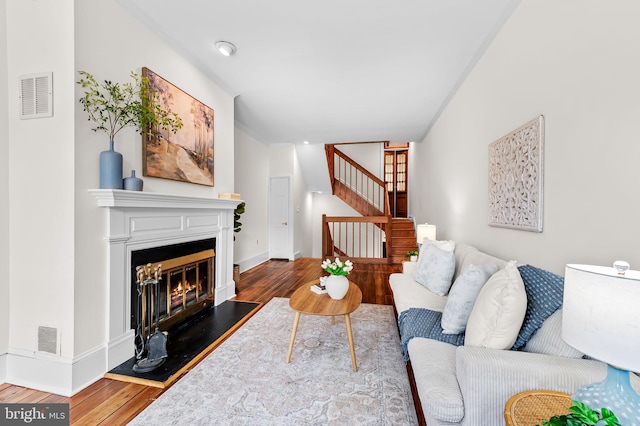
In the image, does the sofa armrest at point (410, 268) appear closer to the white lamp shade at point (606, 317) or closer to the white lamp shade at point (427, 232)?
the white lamp shade at point (427, 232)

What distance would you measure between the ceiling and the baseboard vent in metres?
2.42

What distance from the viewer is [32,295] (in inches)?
71.1

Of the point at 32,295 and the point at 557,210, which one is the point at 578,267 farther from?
the point at 32,295

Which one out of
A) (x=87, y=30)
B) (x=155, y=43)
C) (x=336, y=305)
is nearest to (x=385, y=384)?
(x=336, y=305)


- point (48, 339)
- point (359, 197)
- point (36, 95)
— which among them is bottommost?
point (48, 339)

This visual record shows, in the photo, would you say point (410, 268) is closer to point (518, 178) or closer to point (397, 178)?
point (518, 178)

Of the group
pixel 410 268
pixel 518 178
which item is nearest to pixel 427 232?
pixel 410 268

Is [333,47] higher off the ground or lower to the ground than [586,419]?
higher

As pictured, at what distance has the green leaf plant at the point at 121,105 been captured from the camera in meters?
1.81

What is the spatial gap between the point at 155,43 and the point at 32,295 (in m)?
2.19

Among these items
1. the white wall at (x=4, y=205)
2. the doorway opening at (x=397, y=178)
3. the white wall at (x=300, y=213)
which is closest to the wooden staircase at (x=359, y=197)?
the white wall at (x=300, y=213)

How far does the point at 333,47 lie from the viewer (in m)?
2.53

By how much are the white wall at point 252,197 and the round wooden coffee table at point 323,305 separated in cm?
284

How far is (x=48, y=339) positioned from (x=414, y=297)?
2.74 meters
